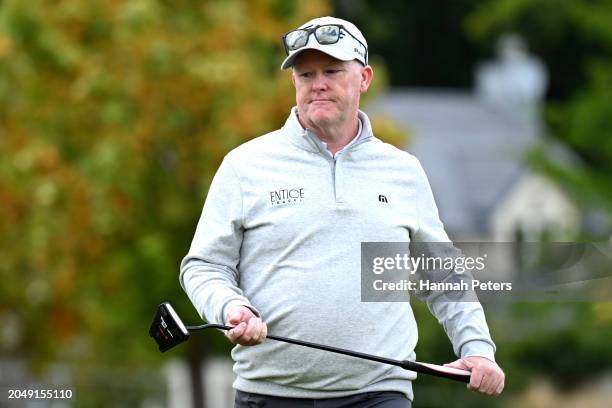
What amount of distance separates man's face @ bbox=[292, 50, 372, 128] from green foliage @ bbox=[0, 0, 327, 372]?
1059 cm

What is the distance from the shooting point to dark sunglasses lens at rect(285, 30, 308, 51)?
16.7ft

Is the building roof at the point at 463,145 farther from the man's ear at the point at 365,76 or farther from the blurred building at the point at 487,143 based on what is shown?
the man's ear at the point at 365,76

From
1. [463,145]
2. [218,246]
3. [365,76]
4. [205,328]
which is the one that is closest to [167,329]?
[205,328]

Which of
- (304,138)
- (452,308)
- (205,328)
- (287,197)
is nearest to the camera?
(205,328)

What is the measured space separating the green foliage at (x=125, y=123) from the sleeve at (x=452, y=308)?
10.5 metres

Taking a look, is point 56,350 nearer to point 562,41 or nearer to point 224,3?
point 224,3

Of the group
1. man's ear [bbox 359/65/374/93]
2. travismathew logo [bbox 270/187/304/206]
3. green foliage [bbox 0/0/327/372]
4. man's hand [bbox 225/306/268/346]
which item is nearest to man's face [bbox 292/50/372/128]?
man's ear [bbox 359/65/374/93]

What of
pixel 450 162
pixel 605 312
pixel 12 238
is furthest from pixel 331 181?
pixel 450 162

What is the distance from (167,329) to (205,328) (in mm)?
188

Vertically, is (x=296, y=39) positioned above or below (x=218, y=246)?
above

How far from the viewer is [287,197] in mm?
5016

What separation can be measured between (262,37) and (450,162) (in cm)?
2699

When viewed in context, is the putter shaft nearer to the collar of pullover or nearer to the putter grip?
the putter grip

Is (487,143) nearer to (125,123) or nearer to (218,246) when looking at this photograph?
(125,123)
